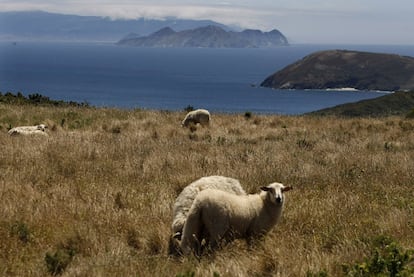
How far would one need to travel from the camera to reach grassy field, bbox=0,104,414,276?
5441 millimetres

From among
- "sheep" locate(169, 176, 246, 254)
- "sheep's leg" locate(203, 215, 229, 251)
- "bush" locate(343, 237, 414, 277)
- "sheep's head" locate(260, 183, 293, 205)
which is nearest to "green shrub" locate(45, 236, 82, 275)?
"sheep" locate(169, 176, 246, 254)

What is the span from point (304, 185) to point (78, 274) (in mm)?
5472

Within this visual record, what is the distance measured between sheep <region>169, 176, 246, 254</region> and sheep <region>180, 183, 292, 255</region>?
405mm

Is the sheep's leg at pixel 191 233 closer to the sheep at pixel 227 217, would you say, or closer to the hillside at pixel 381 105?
the sheep at pixel 227 217

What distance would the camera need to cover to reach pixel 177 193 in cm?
885

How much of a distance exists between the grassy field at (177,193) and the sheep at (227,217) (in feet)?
0.57

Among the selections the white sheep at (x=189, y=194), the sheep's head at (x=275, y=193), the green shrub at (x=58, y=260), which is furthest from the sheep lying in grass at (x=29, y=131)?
the sheep's head at (x=275, y=193)

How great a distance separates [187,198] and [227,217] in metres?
0.93

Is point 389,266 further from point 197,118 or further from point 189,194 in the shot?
point 197,118

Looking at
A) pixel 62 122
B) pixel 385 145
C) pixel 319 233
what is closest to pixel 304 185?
pixel 319 233

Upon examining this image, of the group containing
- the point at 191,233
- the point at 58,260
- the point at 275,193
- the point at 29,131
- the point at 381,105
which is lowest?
the point at 381,105

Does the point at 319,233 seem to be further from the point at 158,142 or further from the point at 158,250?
the point at 158,142

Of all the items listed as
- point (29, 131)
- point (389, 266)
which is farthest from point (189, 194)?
point (29, 131)

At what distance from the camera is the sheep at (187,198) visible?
639 cm
